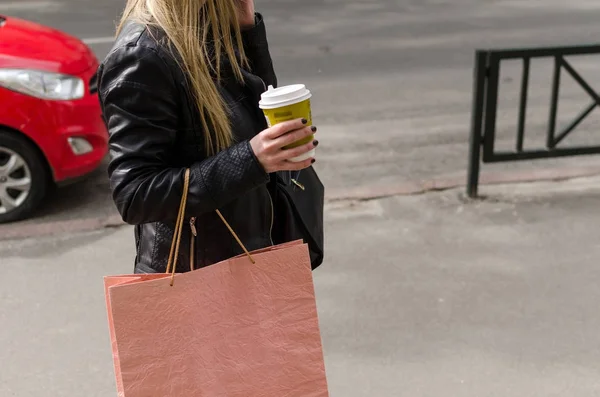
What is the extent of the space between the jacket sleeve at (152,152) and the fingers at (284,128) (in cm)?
8

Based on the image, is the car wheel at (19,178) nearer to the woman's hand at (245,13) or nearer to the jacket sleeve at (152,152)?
the woman's hand at (245,13)

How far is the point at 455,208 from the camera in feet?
17.7

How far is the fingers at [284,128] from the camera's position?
5.40 feet

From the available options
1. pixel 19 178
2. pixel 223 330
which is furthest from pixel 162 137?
pixel 19 178

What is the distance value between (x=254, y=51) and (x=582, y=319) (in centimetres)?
270

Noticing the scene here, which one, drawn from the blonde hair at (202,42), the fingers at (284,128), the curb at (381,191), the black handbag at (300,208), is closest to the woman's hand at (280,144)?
the fingers at (284,128)

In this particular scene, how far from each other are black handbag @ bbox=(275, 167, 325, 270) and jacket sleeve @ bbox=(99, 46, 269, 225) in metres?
0.36

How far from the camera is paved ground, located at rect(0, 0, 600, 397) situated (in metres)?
3.63

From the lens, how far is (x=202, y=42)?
5.86 feet

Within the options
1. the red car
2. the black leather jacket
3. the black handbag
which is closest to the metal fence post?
the red car

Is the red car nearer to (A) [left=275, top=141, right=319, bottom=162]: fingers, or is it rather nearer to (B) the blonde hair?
(B) the blonde hair

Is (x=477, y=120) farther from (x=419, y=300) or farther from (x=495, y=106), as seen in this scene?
(x=419, y=300)

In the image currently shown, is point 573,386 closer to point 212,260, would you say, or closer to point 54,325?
point 212,260

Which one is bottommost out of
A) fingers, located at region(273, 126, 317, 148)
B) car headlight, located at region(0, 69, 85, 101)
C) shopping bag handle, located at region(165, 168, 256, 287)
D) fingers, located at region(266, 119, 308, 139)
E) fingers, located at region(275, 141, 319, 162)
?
car headlight, located at region(0, 69, 85, 101)
